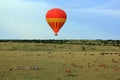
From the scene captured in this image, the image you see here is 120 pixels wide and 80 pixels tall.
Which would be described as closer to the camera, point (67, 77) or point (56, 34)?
point (67, 77)

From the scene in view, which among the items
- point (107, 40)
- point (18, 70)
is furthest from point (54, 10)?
point (107, 40)

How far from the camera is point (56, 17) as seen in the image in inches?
2997

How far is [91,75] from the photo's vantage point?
28.6 m

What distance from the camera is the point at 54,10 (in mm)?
77812

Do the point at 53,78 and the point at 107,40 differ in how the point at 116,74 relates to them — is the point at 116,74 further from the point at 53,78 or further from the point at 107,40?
the point at 107,40

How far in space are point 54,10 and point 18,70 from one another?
47.1m

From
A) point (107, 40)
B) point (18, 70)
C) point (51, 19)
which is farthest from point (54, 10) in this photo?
point (107, 40)

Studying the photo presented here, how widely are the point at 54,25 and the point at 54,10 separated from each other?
11.8ft

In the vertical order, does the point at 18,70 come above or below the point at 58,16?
below

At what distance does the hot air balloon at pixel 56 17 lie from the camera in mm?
76812

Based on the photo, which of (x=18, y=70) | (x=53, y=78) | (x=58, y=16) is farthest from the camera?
(x=58, y=16)

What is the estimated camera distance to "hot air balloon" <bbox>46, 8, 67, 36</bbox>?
252 feet

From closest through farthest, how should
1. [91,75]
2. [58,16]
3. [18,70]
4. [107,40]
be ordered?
[91,75], [18,70], [58,16], [107,40]

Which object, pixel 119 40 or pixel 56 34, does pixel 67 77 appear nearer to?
pixel 56 34
